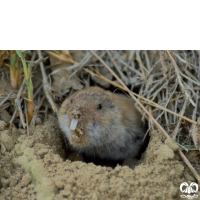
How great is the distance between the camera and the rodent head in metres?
2.42

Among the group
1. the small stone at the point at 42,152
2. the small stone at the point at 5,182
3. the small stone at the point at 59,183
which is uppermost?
the small stone at the point at 42,152

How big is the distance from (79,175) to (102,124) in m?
0.66

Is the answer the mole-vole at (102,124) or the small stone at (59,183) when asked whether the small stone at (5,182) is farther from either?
the mole-vole at (102,124)

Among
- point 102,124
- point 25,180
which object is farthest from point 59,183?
point 102,124

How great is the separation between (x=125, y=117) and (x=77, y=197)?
3.96 ft

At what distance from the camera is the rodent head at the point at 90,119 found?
7.93 ft

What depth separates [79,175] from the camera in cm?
204

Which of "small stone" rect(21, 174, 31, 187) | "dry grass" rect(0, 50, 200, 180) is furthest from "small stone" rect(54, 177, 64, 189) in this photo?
"dry grass" rect(0, 50, 200, 180)

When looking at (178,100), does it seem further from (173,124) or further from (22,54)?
(22,54)

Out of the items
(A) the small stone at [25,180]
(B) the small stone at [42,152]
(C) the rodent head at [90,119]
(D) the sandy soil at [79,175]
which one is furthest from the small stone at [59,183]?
(C) the rodent head at [90,119]

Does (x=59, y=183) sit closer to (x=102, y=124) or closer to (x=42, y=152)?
(x=42, y=152)

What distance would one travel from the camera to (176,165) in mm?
2141

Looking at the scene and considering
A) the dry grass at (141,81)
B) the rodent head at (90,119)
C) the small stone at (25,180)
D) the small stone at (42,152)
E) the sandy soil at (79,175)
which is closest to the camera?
the sandy soil at (79,175)
